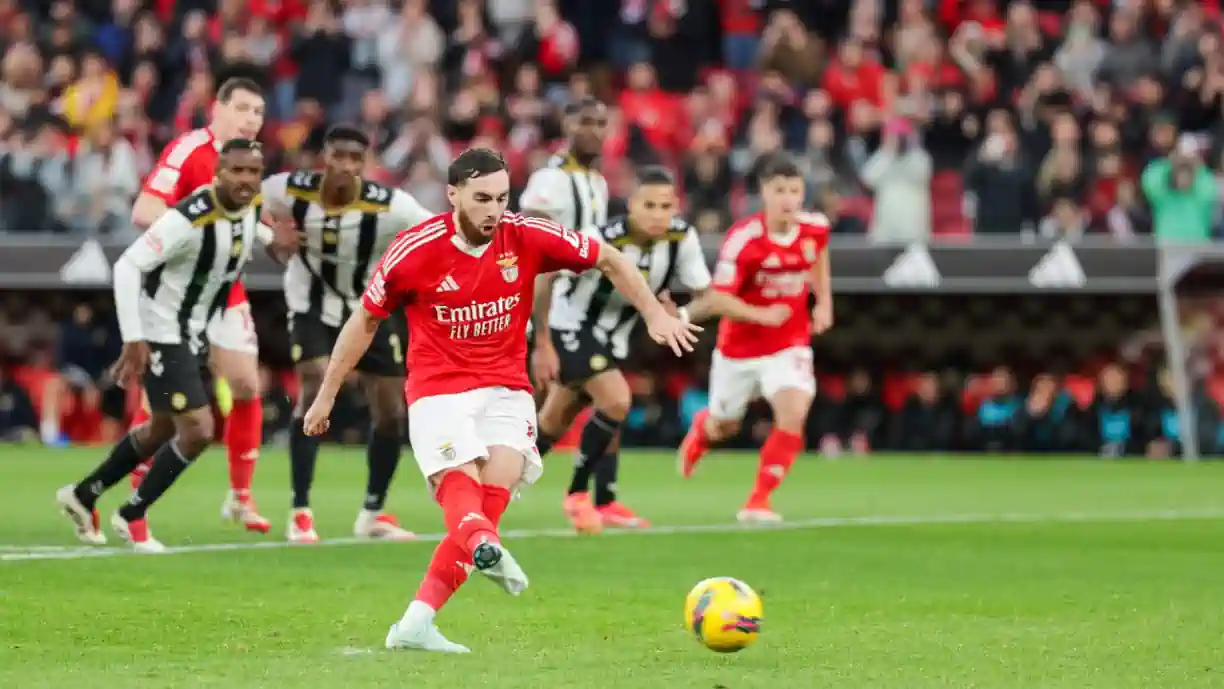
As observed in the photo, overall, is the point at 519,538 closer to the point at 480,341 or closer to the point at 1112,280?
the point at 480,341

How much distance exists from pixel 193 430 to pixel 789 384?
429cm

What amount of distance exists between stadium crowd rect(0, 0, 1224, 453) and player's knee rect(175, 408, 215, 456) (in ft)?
34.1

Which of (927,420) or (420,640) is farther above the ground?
(927,420)

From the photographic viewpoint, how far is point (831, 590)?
364 inches

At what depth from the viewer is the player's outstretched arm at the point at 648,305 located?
743 centimetres

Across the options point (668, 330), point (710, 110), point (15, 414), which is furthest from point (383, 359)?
point (15, 414)

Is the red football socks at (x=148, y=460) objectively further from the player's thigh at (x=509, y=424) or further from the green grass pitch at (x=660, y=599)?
the player's thigh at (x=509, y=424)

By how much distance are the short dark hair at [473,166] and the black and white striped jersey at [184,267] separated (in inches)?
132

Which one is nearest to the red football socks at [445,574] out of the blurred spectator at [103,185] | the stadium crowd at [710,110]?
the stadium crowd at [710,110]

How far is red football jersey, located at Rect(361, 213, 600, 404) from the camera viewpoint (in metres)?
7.50

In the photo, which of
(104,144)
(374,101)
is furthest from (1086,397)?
(104,144)

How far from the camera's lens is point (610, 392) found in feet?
40.0

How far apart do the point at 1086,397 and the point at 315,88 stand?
894cm

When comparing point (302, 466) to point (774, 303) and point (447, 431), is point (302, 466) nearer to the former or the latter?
point (774, 303)
